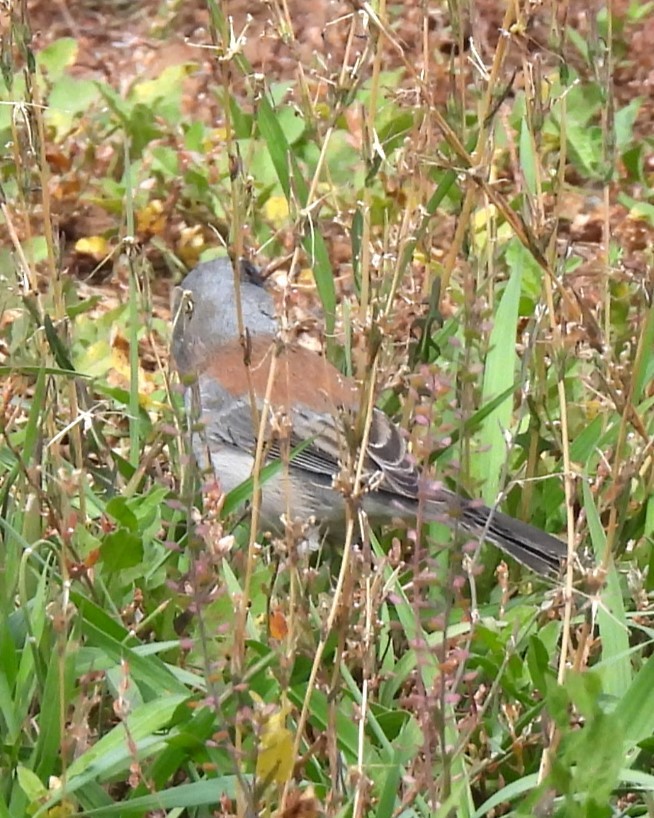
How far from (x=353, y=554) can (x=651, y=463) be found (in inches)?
44.1

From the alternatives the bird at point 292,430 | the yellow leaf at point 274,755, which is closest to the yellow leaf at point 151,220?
the bird at point 292,430

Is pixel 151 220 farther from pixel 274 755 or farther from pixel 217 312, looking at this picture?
pixel 274 755

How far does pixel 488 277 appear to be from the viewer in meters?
3.02

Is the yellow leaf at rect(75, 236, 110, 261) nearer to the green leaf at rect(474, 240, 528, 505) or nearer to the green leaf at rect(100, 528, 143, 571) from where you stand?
the green leaf at rect(474, 240, 528, 505)

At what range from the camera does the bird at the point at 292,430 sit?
2.99 metres

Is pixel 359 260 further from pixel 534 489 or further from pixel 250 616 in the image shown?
pixel 534 489

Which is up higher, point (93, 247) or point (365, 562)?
point (365, 562)

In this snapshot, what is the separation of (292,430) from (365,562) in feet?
3.67

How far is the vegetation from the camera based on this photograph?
6.33 ft

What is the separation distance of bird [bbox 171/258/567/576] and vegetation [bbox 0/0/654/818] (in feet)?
0.34

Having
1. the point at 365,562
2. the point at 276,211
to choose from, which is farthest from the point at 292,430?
the point at 276,211

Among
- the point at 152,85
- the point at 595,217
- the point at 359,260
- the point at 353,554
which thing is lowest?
the point at 595,217

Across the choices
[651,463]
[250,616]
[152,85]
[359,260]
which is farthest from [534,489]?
[152,85]

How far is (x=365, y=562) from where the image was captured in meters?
1.96
